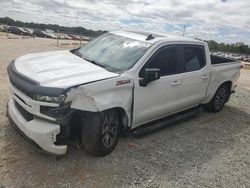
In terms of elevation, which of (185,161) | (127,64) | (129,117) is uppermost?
(127,64)

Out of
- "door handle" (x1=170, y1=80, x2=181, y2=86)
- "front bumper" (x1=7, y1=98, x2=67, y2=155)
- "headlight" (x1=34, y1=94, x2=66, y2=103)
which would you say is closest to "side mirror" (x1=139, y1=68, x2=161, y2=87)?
"door handle" (x1=170, y1=80, x2=181, y2=86)

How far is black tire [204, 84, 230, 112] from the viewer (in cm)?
735

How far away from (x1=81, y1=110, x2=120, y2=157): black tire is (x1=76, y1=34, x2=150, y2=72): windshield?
78 cm

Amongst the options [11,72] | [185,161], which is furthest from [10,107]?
[185,161]

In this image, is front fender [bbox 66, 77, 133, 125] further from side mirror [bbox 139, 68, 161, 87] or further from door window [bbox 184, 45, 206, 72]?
door window [bbox 184, 45, 206, 72]

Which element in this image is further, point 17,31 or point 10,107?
point 17,31

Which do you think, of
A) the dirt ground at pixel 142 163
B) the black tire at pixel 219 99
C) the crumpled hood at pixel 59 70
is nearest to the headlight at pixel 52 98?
the crumpled hood at pixel 59 70

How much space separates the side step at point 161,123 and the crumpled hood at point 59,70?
3.89ft

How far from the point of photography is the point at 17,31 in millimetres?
55719

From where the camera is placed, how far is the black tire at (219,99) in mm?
7348

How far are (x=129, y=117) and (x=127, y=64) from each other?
82 cm

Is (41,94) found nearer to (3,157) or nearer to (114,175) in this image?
(3,157)

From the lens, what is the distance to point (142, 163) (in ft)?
14.7

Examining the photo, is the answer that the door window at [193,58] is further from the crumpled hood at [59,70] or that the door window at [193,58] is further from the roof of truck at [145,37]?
the crumpled hood at [59,70]
